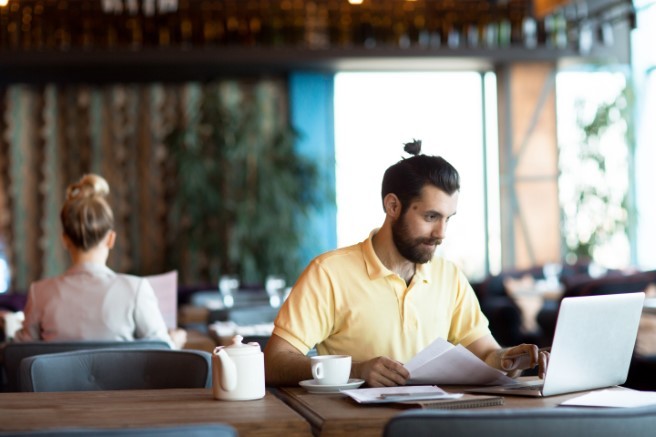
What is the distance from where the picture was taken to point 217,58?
10680 millimetres

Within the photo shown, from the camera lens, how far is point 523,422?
1.50 meters

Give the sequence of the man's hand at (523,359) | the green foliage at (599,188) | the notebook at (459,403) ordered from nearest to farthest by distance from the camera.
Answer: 1. the notebook at (459,403)
2. the man's hand at (523,359)
3. the green foliage at (599,188)

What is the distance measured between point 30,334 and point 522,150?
9.07m

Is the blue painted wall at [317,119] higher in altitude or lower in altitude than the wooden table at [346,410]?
higher

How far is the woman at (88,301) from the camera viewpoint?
351 cm

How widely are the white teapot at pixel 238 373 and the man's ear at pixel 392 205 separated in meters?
0.82

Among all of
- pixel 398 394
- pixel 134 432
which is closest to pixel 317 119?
pixel 398 394

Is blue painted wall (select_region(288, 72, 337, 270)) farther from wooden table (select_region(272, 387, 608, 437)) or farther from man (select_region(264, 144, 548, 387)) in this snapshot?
wooden table (select_region(272, 387, 608, 437))

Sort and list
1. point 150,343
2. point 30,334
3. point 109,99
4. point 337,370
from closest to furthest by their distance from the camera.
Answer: point 337,370
point 150,343
point 30,334
point 109,99

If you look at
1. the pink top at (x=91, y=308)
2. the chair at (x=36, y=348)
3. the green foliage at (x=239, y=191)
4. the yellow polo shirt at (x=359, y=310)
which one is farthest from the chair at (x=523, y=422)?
the green foliage at (x=239, y=191)

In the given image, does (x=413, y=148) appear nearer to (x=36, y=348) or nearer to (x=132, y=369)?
(x=132, y=369)

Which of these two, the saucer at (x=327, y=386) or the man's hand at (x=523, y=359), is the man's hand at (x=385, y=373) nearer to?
the saucer at (x=327, y=386)

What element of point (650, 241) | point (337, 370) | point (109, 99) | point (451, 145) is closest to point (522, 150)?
point (451, 145)

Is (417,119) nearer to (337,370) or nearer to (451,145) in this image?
(451,145)
